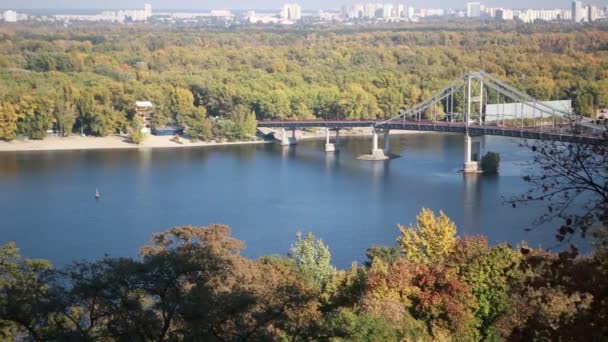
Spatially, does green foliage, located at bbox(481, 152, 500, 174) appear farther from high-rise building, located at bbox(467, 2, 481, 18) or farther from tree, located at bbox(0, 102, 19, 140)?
high-rise building, located at bbox(467, 2, 481, 18)

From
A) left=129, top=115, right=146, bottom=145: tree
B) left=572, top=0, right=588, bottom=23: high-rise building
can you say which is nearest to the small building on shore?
left=129, top=115, right=146, bottom=145: tree

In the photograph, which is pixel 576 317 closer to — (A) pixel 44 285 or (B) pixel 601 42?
(A) pixel 44 285

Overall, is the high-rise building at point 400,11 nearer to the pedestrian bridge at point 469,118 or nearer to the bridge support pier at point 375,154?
the pedestrian bridge at point 469,118

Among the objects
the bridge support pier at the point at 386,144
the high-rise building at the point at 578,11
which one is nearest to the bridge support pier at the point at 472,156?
the bridge support pier at the point at 386,144

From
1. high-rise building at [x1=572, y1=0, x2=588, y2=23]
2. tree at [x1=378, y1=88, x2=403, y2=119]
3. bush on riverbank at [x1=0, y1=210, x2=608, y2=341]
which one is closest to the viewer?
bush on riverbank at [x1=0, y1=210, x2=608, y2=341]

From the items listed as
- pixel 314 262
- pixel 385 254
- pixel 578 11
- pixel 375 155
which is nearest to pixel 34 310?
pixel 314 262

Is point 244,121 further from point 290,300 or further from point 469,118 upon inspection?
point 290,300

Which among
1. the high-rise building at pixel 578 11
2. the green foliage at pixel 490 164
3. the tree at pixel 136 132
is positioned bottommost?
the green foliage at pixel 490 164
